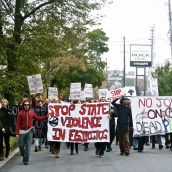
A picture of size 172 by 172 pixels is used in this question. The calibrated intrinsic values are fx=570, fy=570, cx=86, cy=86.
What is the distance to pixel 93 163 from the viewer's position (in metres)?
14.3

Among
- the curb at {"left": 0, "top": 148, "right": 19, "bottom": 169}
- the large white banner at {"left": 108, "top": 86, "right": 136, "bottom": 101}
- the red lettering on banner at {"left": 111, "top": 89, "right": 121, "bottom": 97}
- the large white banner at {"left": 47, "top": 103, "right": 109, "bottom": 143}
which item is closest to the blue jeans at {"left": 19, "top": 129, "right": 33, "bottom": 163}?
the curb at {"left": 0, "top": 148, "right": 19, "bottom": 169}

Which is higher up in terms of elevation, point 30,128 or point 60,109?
point 60,109

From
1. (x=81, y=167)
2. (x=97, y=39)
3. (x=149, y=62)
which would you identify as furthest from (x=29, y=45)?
(x=97, y=39)

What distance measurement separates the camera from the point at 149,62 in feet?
151

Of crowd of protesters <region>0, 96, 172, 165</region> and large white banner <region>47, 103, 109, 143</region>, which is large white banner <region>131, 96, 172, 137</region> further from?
large white banner <region>47, 103, 109, 143</region>

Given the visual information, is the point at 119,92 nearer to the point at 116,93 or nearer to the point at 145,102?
Answer: the point at 116,93

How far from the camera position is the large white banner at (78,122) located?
16234 millimetres

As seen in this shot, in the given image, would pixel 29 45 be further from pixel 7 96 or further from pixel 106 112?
pixel 106 112

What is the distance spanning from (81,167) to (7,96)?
32.4 ft

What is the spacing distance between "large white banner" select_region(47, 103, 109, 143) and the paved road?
60cm

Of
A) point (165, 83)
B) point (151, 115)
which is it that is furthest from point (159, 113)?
point (165, 83)

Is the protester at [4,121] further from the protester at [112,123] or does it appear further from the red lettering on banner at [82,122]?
the protester at [112,123]

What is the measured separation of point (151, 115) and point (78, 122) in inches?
110

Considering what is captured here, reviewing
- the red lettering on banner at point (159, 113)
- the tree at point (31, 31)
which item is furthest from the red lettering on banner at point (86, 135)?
the tree at point (31, 31)
